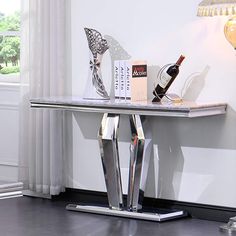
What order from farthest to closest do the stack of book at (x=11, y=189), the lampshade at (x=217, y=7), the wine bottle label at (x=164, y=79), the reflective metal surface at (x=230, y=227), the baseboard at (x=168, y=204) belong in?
the stack of book at (x=11, y=189), the baseboard at (x=168, y=204), the wine bottle label at (x=164, y=79), the reflective metal surface at (x=230, y=227), the lampshade at (x=217, y=7)

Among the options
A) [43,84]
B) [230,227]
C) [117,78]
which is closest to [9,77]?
[43,84]

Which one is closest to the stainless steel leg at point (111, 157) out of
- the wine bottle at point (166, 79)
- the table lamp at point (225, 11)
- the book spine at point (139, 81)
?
the book spine at point (139, 81)

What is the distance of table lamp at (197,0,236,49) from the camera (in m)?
4.19

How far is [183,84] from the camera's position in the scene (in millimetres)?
4703

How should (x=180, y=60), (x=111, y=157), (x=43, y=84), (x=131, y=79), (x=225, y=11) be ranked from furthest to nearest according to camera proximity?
(x=43, y=84), (x=111, y=157), (x=131, y=79), (x=180, y=60), (x=225, y=11)

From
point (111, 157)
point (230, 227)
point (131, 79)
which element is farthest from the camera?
point (111, 157)

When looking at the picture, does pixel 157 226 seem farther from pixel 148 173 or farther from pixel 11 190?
pixel 11 190

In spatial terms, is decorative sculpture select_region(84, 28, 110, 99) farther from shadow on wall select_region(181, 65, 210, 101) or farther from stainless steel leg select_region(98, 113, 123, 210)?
shadow on wall select_region(181, 65, 210, 101)

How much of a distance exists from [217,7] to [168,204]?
1442 mm

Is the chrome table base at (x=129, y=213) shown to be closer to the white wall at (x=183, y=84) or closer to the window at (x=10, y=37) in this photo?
the white wall at (x=183, y=84)

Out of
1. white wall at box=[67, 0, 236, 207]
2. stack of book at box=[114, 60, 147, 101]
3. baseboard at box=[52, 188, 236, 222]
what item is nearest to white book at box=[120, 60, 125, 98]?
stack of book at box=[114, 60, 147, 101]

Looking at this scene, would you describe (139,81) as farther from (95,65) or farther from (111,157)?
(111,157)

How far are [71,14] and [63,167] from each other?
118 cm

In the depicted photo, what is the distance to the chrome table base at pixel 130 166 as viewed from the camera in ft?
15.3
